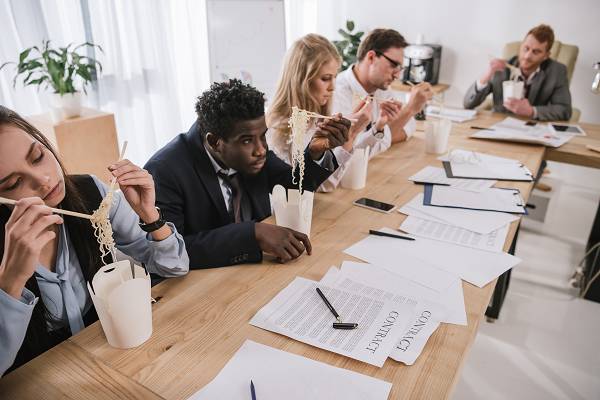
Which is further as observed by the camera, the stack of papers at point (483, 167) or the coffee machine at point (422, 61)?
the coffee machine at point (422, 61)

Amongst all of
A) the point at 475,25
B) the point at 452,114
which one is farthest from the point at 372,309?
the point at 475,25

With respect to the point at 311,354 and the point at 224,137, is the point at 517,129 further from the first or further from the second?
the point at 311,354

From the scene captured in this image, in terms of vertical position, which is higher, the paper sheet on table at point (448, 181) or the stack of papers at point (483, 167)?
the stack of papers at point (483, 167)

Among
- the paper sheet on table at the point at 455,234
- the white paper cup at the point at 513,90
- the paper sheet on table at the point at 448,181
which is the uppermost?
the white paper cup at the point at 513,90

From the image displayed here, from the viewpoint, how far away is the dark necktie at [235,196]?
160 centimetres

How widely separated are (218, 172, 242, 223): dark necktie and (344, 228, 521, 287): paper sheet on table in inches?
19.3

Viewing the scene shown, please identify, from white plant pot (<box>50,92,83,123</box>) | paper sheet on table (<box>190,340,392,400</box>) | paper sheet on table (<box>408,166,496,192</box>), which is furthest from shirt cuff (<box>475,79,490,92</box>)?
paper sheet on table (<box>190,340,392,400</box>)

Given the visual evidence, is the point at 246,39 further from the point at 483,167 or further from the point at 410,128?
the point at 483,167

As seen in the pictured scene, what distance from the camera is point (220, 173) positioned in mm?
1557

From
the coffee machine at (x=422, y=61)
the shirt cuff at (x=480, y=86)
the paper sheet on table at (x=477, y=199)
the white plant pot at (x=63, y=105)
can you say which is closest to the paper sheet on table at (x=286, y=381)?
the paper sheet on table at (x=477, y=199)

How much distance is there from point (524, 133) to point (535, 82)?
798 millimetres

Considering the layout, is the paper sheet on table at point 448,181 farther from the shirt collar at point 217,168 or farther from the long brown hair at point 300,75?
the shirt collar at point 217,168

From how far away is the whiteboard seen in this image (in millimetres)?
3656

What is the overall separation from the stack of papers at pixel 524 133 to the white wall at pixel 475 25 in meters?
1.80
